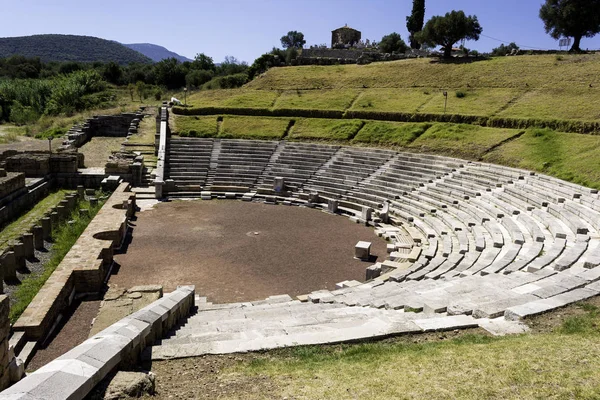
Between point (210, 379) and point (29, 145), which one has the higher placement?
point (29, 145)

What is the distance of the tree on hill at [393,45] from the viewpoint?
236ft

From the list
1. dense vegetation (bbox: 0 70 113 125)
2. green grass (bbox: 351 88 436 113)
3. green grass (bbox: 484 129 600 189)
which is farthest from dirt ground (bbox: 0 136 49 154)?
green grass (bbox: 484 129 600 189)

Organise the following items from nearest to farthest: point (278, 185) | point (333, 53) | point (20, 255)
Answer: point (20, 255) < point (278, 185) < point (333, 53)

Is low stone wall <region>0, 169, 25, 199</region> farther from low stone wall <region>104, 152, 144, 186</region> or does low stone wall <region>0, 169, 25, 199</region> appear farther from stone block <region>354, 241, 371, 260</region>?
stone block <region>354, 241, 371, 260</region>

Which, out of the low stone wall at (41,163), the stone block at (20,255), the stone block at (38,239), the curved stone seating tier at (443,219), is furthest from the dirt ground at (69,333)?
the low stone wall at (41,163)

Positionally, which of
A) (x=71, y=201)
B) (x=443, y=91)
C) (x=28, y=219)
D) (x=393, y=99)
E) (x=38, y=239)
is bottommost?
(x=28, y=219)

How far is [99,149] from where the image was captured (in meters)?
37.2

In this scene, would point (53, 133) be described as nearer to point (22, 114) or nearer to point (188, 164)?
point (22, 114)

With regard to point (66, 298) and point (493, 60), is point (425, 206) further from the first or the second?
point (493, 60)

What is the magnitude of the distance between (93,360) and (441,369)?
4794mm

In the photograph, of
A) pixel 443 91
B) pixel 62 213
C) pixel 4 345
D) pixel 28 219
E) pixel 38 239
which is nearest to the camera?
pixel 4 345

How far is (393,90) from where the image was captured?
45.8 meters

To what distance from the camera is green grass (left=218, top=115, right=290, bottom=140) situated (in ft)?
120

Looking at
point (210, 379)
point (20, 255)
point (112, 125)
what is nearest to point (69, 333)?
point (20, 255)
